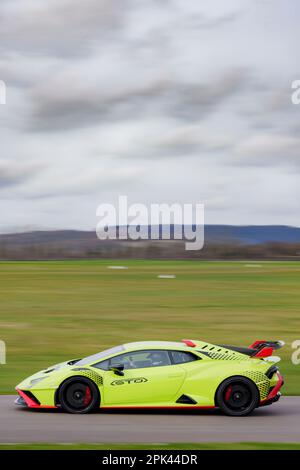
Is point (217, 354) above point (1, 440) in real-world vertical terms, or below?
above

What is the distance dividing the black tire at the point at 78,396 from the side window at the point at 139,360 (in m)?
0.35

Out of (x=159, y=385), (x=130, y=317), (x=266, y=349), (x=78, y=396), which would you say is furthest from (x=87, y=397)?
→ (x=130, y=317)

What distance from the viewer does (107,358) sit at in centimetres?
1137

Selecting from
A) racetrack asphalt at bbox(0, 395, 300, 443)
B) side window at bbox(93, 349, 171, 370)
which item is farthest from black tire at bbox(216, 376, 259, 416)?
side window at bbox(93, 349, 171, 370)

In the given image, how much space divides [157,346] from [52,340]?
13.9 metres

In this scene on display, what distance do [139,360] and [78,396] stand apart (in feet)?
3.27

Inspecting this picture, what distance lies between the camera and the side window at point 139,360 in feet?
37.1

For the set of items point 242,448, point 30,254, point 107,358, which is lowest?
point 242,448

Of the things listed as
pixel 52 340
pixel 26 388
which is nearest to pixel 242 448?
pixel 26 388

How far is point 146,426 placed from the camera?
10.5 meters

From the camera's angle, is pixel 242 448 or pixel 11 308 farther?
pixel 11 308

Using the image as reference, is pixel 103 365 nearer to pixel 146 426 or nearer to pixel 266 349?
pixel 146 426
